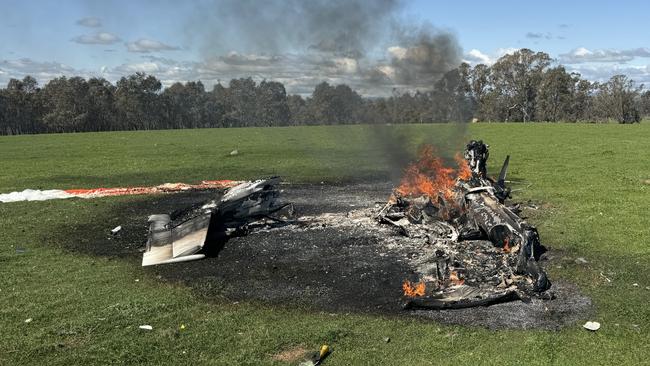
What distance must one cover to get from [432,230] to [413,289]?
15.1 ft

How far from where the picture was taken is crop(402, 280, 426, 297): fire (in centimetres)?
1150

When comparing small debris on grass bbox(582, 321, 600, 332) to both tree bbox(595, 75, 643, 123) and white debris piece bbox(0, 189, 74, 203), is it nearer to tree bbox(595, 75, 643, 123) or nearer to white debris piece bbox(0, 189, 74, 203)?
white debris piece bbox(0, 189, 74, 203)

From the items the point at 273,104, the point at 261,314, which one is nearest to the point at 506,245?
the point at 261,314

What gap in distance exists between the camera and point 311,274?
42.9 ft

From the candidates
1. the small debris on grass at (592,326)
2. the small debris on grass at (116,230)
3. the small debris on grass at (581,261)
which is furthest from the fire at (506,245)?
the small debris on grass at (116,230)

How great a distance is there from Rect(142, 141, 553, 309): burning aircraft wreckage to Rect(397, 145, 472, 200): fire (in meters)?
0.04

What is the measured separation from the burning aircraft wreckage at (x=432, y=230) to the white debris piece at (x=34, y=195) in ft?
26.9

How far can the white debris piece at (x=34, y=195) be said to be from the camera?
23.4m

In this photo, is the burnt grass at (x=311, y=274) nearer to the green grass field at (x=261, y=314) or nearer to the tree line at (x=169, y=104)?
the green grass field at (x=261, y=314)

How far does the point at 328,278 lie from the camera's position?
12.8 m

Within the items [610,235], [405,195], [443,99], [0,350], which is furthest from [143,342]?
[443,99]

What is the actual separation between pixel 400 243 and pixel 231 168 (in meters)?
21.2

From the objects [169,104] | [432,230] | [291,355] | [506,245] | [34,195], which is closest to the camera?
[291,355]

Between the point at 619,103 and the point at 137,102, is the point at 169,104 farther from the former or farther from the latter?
the point at 619,103
